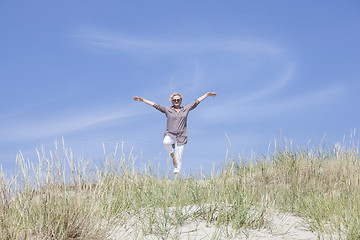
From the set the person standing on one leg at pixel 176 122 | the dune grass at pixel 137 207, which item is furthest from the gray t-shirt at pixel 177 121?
the dune grass at pixel 137 207

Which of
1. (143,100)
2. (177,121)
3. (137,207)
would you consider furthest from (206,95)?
(137,207)

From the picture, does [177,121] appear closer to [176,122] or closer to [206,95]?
[176,122]

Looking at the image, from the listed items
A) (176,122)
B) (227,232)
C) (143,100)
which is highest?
(143,100)

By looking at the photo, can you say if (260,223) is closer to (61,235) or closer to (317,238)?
(317,238)

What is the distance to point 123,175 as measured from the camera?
17.0 feet

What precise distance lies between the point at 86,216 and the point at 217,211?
1.56m

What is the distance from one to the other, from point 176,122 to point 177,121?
35 mm

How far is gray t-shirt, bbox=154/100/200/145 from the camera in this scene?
8.98 m

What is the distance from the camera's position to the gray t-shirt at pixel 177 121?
8.98m

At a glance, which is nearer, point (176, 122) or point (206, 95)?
point (176, 122)

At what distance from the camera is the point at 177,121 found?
29.7 feet

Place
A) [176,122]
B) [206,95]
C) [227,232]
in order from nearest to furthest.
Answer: [227,232], [176,122], [206,95]

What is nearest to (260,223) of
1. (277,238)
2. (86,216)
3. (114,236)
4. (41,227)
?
(277,238)

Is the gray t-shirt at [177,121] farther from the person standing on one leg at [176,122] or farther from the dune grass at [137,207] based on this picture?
the dune grass at [137,207]
